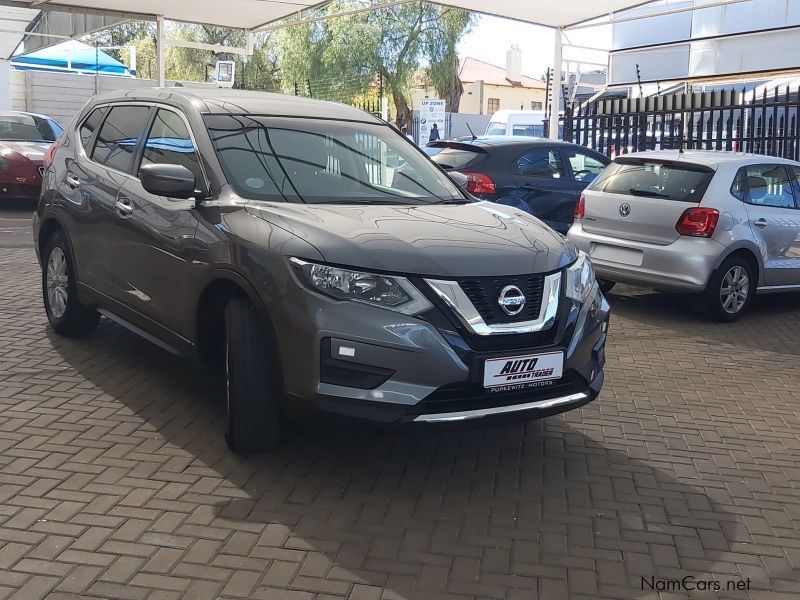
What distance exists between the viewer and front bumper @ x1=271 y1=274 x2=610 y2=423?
3980 mm

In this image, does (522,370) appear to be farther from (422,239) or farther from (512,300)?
(422,239)

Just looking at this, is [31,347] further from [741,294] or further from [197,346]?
[741,294]

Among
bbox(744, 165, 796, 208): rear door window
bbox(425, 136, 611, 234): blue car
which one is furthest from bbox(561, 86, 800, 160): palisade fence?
bbox(744, 165, 796, 208): rear door window

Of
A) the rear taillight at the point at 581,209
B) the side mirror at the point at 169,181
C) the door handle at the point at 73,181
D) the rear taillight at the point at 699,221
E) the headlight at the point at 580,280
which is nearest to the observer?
the headlight at the point at 580,280

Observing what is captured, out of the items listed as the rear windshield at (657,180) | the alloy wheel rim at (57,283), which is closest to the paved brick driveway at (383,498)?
the alloy wheel rim at (57,283)

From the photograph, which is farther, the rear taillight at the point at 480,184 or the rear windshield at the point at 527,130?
the rear windshield at the point at 527,130

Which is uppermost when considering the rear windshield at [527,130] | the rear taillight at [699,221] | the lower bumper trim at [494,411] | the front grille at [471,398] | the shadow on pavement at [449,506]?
the rear windshield at [527,130]

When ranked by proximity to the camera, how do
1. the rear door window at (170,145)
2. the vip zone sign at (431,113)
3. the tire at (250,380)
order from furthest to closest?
the vip zone sign at (431,113)
the rear door window at (170,145)
the tire at (250,380)

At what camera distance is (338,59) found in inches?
1495

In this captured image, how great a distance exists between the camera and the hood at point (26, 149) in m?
15.1

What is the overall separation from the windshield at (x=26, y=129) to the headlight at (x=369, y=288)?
13112mm

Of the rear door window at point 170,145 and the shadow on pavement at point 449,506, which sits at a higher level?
the rear door window at point 170,145

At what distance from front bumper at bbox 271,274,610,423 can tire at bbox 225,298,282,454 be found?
0.18 m

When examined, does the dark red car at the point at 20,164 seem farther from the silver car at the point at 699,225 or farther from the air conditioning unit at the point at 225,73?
the silver car at the point at 699,225
